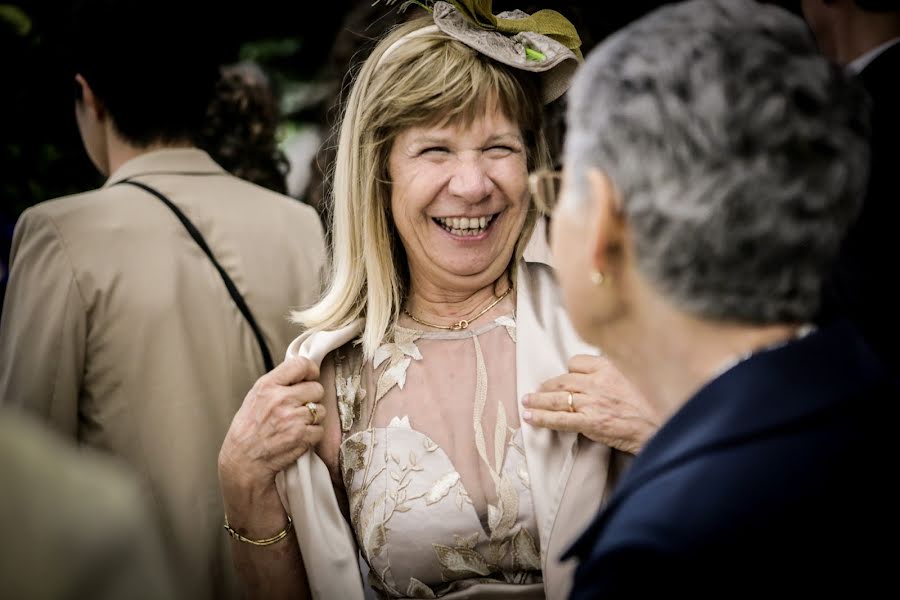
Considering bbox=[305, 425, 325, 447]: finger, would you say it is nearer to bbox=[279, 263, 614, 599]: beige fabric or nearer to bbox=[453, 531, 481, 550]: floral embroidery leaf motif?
bbox=[279, 263, 614, 599]: beige fabric

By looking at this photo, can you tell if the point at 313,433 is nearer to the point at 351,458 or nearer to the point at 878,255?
the point at 351,458

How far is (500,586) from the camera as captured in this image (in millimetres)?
2205

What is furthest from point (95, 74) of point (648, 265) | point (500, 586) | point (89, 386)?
point (648, 265)

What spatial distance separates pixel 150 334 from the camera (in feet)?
8.77

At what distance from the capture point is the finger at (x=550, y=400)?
7.11 feet

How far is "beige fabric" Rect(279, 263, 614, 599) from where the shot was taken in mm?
2146

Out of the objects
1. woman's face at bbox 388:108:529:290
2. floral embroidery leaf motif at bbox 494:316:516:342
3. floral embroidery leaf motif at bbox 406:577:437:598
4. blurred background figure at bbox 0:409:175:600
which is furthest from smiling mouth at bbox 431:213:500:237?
blurred background figure at bbox 0:409:175:600

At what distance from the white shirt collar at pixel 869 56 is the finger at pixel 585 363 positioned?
3.02 ft

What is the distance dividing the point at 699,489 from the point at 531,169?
1479 millimetres

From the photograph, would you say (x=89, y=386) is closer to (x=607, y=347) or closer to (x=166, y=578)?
(x=607, y=347)

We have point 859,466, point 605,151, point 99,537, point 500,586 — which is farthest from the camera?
point 500,586

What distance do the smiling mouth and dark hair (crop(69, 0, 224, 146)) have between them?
1070 millimetres

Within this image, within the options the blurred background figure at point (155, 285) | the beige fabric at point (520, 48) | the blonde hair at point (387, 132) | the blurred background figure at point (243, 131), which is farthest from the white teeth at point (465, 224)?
the blurred background figure at point (243, 131)

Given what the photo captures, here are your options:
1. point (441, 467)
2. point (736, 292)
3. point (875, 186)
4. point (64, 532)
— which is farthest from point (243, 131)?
point (64, 532)
